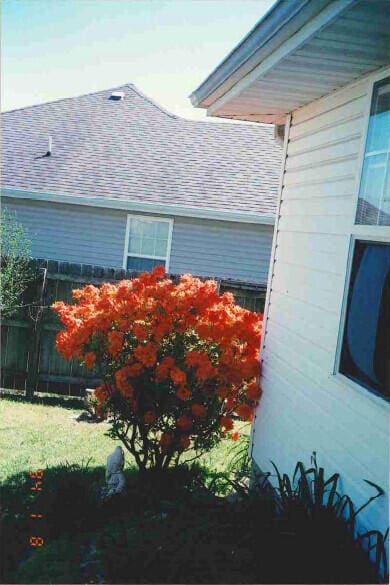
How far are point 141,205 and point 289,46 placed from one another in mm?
8683

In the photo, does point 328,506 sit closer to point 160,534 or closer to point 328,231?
point 160,534

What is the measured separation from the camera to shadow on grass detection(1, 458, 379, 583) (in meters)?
3.38

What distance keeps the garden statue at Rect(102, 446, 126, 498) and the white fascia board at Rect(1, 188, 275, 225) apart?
738cm

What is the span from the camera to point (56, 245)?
12.4m

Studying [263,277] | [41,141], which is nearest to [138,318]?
[263,277]

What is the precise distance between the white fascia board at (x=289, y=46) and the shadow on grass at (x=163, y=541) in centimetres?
290

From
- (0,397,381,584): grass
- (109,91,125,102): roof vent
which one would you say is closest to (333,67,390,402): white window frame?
(0,397,381,584): grass

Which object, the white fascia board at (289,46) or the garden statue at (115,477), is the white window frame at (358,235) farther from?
the garden statue at (115,477)

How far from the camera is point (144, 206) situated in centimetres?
1202

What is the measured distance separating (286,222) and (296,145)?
726 millimetres

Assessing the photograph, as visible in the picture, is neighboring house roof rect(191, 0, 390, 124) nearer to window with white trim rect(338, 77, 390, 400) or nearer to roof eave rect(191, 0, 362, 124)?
roof eave rect(191, 0, 362, 124)

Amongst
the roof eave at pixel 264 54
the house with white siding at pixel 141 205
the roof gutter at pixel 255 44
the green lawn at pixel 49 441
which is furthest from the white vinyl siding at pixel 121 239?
the roof gutter at pixel 255 44

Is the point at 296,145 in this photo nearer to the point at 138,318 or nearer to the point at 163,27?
the point at 163,27

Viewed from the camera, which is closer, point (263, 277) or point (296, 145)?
point (296, 145)
